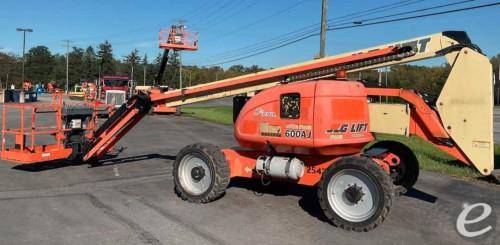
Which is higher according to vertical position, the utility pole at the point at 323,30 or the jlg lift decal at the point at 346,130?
the utility pole at the point at 323,30

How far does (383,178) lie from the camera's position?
6625 millimetres

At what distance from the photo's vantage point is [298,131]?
752cm

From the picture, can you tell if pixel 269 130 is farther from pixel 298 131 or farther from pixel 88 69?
pixel 88 69

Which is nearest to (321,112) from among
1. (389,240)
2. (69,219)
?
(389,240)

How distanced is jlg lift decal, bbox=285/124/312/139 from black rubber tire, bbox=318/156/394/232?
1.94 ft

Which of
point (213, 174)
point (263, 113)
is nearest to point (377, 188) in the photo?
point (263, 113)

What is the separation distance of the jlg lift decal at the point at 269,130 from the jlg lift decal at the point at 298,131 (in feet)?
0.59

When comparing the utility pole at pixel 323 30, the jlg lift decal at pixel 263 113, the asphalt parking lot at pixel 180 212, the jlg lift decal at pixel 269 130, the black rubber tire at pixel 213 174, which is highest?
the utility pole at pixel 323 30

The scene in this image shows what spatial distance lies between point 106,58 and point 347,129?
139 meters

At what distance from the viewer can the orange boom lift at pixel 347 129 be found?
693cm

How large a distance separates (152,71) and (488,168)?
125m

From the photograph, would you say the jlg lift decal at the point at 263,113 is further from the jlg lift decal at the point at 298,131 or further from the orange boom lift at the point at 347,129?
the jlg lift decal at the point at 298,131

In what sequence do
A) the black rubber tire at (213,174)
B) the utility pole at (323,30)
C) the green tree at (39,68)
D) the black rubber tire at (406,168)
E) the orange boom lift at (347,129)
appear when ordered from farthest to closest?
1. the green tree at (39,68)
2. the utility pole at (323,30)
3. the black rubber tire at (406,168)
4. the black rubber tire at (213,174)
5. the orange boom lift at (347,129)

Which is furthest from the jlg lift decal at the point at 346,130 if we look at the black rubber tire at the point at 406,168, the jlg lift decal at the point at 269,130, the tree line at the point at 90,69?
the tree line at the point at 90,69
